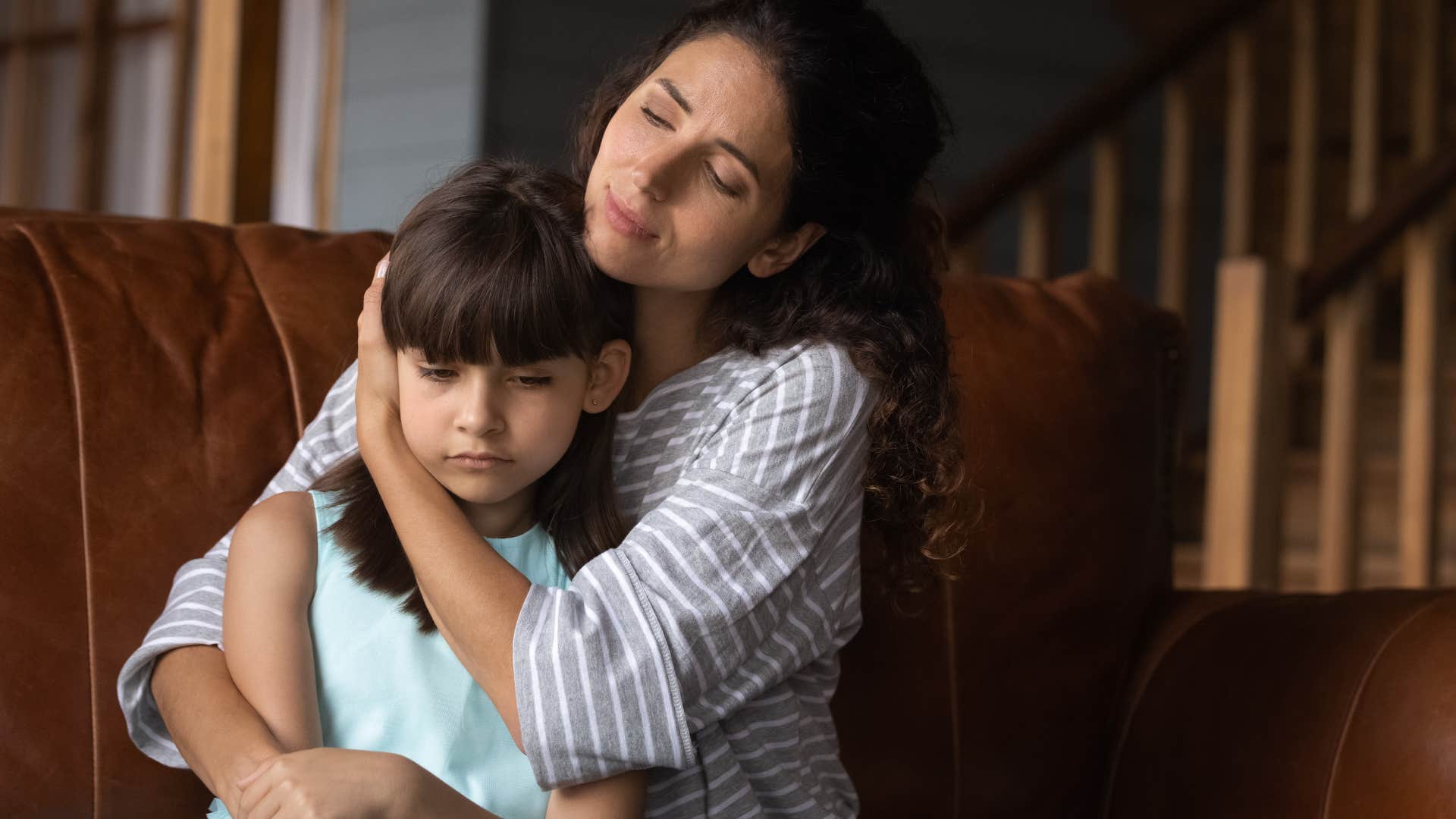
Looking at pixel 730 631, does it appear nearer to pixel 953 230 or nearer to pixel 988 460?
pixel 988 460

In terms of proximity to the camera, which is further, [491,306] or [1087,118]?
[1087,118]

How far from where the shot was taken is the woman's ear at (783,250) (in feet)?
4.11

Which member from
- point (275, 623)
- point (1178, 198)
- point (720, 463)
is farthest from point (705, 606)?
point (1178, 198)

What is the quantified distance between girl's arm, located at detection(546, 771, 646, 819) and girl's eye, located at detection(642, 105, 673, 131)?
20.9 inches

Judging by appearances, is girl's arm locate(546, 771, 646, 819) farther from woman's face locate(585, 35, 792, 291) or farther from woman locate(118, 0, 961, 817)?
woman's face locate(585, 35, 792, 291)

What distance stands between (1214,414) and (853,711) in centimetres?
113

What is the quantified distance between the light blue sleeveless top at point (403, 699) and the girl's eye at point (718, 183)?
427mm

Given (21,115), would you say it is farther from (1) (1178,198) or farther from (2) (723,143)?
(2) (723,143)

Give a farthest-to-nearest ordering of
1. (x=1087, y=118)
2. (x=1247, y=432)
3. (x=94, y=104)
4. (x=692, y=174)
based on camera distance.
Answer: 1. (x=94, y=104)
2. (x=1087, y=118)
3. (x=1247, y=432)
4. (x=692, y=174)

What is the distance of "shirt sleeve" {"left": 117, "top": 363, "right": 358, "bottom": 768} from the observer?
1179 mm

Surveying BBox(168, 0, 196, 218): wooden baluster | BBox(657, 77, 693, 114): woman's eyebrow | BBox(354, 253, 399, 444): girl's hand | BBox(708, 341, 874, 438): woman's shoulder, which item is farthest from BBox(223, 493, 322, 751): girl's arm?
BBox(168, 0, 196, 218): wooden baluster

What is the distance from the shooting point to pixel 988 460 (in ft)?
5.44

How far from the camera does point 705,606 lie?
1.08 meters

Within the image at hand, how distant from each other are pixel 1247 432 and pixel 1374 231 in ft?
1.69
